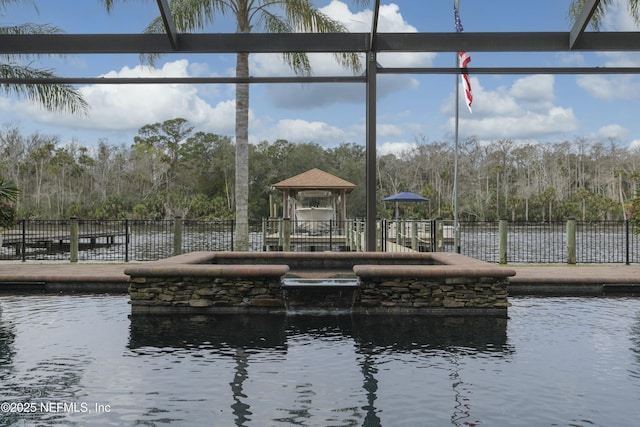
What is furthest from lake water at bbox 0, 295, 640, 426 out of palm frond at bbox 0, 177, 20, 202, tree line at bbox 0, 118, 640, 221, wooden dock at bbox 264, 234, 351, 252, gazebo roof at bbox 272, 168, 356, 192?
tree line at bbox 0, 118, 640, 221

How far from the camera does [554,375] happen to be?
470cm

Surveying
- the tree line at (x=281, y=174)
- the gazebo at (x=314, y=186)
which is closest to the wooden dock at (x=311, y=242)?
the gazebo at (x=314, y=186)

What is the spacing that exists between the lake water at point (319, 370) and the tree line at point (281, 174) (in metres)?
32.3

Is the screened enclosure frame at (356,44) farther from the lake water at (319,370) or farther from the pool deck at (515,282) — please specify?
the lake water at (319,370)

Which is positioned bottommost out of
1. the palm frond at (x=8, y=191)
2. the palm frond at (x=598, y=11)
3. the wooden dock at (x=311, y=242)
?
the wooden dock at (x=311, y=242)

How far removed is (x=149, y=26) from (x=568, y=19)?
10157mm

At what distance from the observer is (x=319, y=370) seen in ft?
15.8

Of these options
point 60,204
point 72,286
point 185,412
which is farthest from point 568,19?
point 60,204

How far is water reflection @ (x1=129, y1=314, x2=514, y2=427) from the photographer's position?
170 inches

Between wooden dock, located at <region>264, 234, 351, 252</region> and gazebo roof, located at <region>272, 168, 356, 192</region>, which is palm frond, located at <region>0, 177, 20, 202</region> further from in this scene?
gazebo roof, located at <region>272, 168, 356, 192</region>

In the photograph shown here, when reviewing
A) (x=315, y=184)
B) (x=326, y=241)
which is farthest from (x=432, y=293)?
(x=315, y=184)

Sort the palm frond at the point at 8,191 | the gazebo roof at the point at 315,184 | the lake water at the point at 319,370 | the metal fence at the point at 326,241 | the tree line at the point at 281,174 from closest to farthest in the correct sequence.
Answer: the lake water at the point at 319,370
the palm frond at the point at 8,191
the metal fence at the point at 326,241
the gazebo roof at the point at 315,184
the tree line at the point at 281,174

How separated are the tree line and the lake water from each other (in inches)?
1274

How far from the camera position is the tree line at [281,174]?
4281 centimetres
